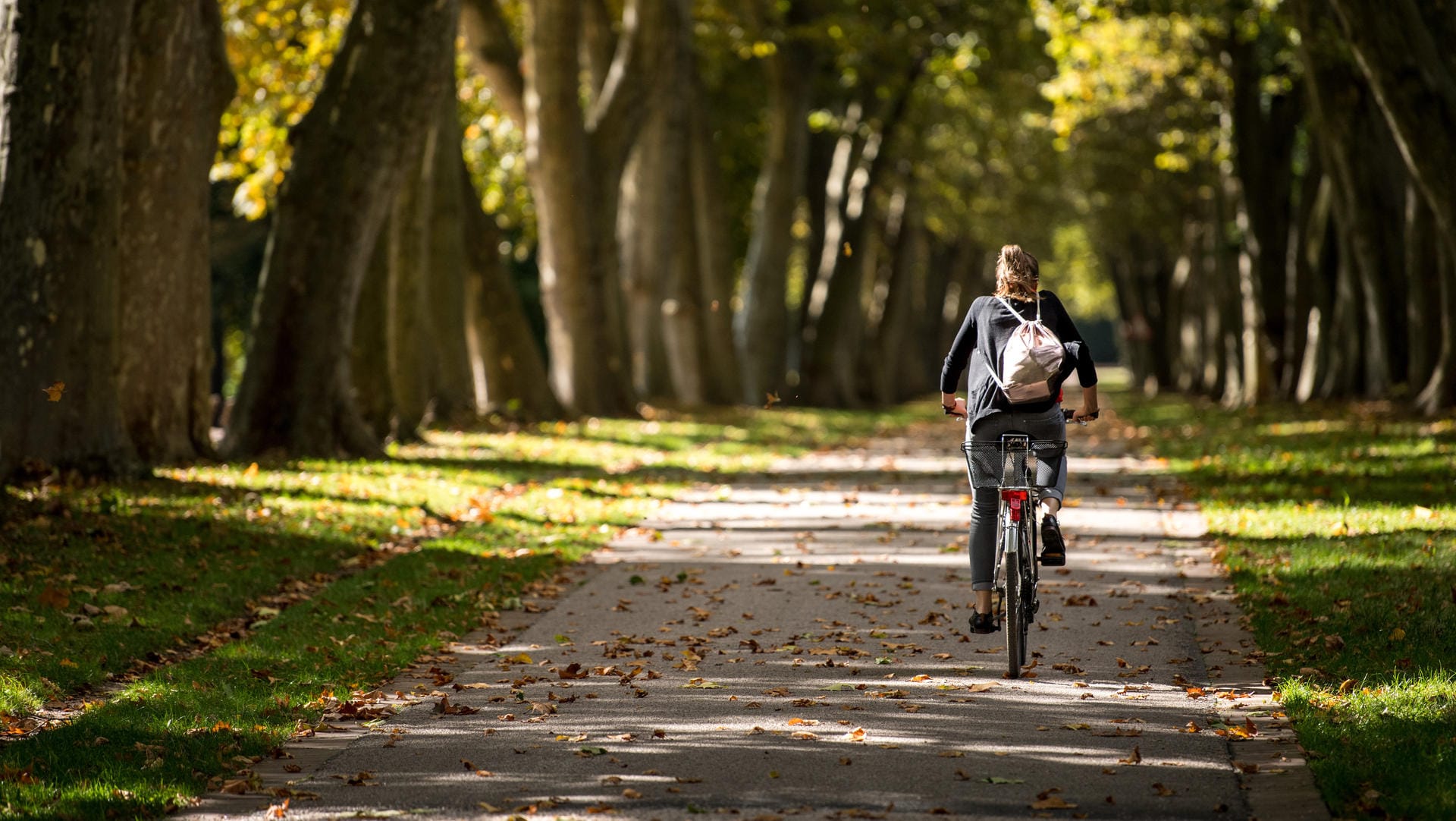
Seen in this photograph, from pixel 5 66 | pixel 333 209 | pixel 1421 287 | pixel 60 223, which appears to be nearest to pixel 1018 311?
pixel 60 223

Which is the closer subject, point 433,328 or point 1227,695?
point 1227,695

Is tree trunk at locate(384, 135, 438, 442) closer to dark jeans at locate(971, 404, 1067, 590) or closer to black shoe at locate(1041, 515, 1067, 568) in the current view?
dark jeans at locate(971, 404, 1067, 590)

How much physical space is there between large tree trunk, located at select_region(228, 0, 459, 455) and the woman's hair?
8.92 m

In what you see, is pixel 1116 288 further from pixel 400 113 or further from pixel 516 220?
pixel 400 113

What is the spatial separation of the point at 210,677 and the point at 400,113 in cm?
894

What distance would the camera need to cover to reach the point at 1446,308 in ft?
70.3

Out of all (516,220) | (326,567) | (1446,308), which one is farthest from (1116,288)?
(326,567)

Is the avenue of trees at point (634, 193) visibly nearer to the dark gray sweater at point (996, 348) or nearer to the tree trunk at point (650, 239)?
the tree trunk at point (650, 239)

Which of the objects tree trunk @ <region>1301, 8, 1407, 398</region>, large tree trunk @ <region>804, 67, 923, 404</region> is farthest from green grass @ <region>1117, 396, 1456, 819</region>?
large tree trunk @ <region>804, 67, 923, 404</region>

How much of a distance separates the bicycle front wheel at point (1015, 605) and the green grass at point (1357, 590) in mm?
1094

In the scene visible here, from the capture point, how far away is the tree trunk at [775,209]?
3191cm

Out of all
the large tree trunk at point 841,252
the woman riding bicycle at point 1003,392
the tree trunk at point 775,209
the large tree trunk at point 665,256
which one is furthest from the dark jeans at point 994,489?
the large tree trunk at point 841,252

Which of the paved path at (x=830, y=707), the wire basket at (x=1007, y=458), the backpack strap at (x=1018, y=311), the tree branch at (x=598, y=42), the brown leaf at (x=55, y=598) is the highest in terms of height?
the tree branch at (x=598, y=42)

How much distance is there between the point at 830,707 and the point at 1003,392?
1.61 m
